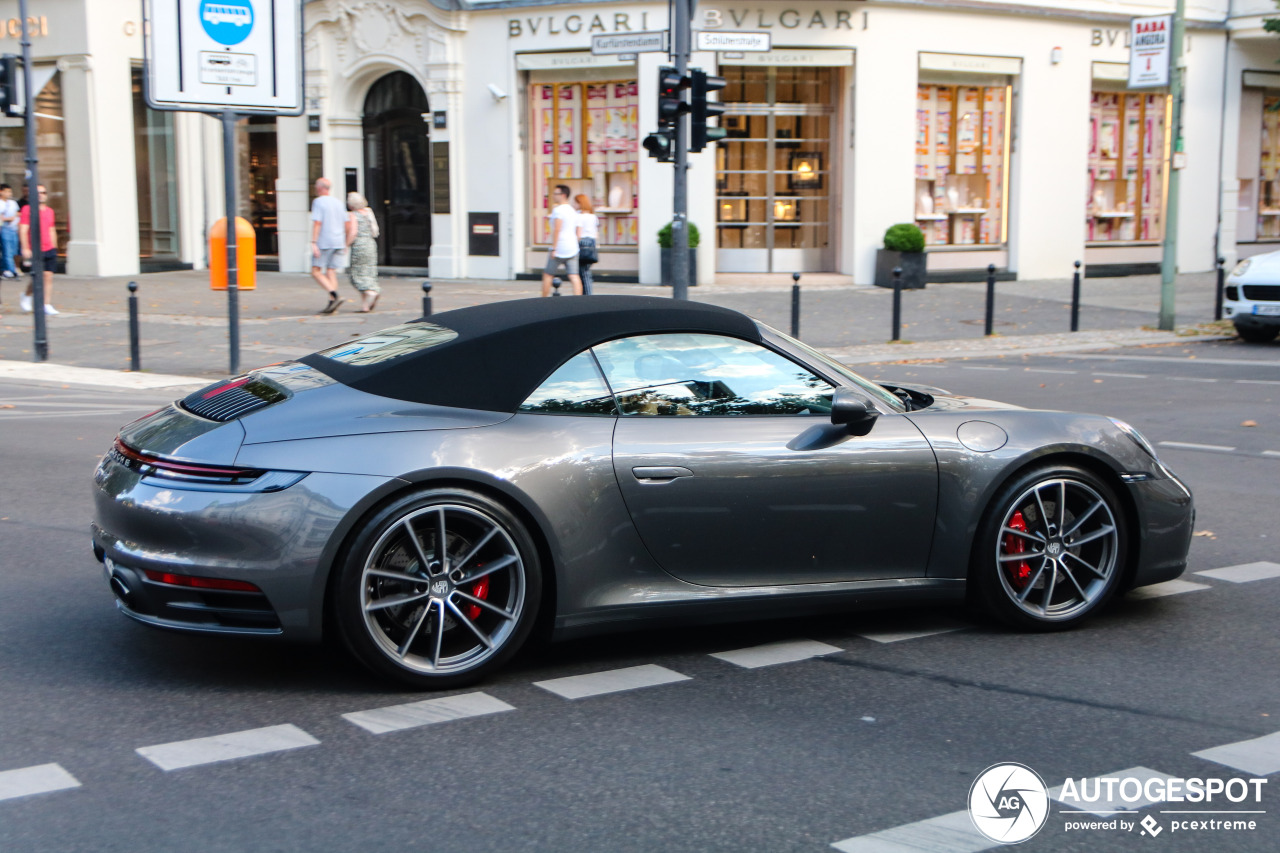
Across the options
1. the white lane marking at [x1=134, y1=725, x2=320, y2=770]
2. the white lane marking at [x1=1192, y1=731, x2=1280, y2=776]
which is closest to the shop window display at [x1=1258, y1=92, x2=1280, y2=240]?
the white lane marking at [x1=1192, y1=731, x2=1280, y2=776]

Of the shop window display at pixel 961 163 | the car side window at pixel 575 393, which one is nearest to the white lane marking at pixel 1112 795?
the car side window at pixel 575 393

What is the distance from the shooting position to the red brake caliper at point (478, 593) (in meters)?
4.63

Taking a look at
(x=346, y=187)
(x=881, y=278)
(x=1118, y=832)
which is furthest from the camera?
(x=346, y=187)

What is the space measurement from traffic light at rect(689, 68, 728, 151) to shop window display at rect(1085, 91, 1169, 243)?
14.1 metres

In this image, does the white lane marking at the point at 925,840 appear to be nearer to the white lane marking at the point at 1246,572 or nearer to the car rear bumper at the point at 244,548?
the car rear bumper at the point at 244,548

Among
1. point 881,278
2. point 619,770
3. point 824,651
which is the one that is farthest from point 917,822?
point 881,278

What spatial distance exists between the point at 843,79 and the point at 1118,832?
22.9 metres

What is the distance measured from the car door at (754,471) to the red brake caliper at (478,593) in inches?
21.6

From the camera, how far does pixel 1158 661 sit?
5.01m

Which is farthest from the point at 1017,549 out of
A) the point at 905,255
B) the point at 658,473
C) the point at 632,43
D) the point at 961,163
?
the point at 961,163

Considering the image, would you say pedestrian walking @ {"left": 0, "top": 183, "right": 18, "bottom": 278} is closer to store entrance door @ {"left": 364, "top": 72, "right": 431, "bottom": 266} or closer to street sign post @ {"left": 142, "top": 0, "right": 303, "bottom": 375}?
store entrance door @ {"left": 364, "top": 72, "right": 431, "bottom": 266}

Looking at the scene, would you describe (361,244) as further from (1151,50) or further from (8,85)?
(1151,50)

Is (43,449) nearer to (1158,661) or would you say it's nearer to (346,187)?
(1158,661)

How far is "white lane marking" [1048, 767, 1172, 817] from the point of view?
3.71m
